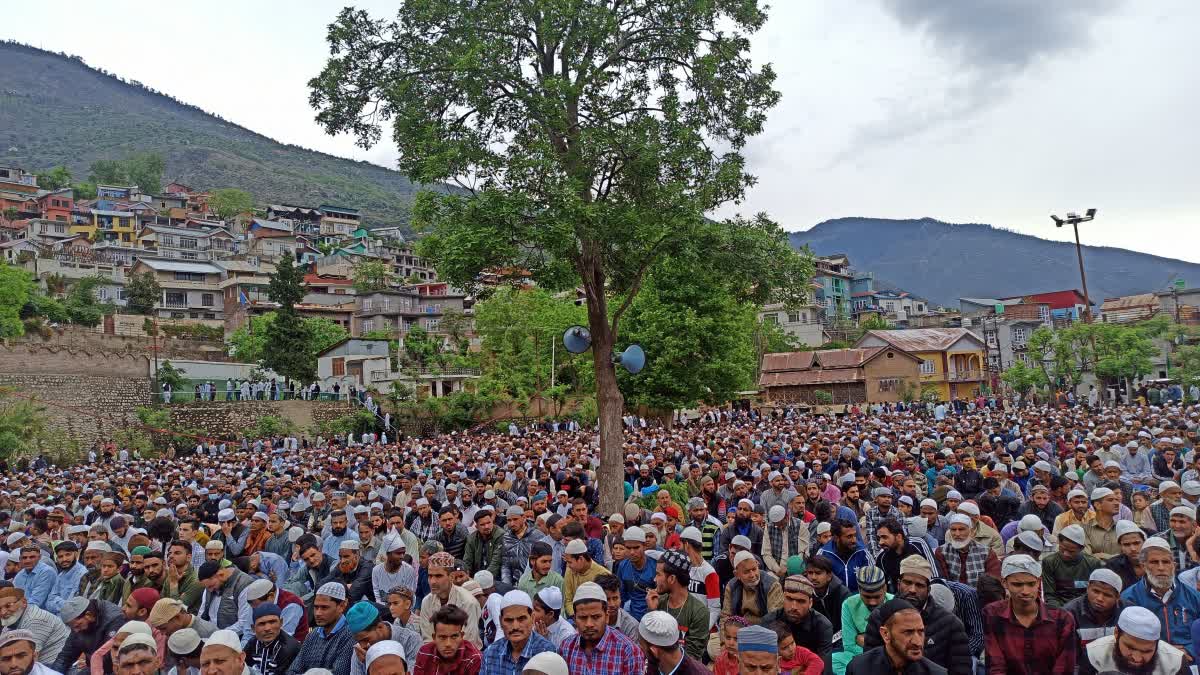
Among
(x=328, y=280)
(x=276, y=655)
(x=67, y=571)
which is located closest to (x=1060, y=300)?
(x=328, y=280)

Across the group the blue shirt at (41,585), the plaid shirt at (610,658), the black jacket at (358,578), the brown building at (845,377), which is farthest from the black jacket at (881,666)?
the brown building at (845,377)

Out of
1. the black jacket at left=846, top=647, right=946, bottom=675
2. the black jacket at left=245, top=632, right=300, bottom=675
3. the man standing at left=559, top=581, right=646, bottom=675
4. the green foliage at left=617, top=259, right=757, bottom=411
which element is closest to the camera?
the black jacket at left=846, top=647, right=946, bottom=675

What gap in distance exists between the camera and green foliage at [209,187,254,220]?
9794 cm

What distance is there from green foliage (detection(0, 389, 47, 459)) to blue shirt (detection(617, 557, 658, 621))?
27552 mm

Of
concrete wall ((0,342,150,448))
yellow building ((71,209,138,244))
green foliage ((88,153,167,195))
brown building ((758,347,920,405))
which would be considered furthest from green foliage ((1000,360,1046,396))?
green foliage ((88,153,167,195))

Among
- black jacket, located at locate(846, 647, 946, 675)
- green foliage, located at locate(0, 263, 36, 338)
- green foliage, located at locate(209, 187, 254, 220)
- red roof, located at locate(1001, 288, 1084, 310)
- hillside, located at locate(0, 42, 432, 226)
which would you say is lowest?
black jacket, located at locate(846, 647, 946, 675)

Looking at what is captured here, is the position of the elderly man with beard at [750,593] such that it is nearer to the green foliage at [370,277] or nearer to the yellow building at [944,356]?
the yellow building at [944,356]

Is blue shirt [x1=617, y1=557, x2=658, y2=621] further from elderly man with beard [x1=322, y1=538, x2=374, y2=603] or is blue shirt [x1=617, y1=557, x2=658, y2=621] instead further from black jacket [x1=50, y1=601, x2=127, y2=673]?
black jacket [x1=50, y1=601, x2=127, y2=673]

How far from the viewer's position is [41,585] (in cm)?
734

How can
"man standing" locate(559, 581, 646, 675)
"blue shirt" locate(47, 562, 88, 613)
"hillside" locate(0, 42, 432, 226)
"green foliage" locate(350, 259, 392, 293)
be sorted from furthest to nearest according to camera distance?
→ "hillside" locate(0, 42, 432, 226) → "green foliage" locate(350, 259, 392, 293) → "blue shirt" locate(47, 562, 88, 613) → "man standing" locate(559, 581, 646, 675)

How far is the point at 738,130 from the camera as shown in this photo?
11.8 m

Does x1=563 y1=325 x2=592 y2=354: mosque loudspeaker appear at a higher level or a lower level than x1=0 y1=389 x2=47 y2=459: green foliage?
higher

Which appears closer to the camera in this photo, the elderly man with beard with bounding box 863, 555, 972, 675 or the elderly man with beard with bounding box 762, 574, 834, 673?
the elderly man with beard with bounding box 863, 555, 972, 675

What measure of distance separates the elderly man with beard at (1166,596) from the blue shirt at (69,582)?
27.0 feet
